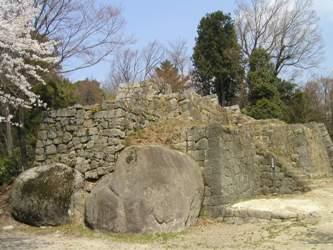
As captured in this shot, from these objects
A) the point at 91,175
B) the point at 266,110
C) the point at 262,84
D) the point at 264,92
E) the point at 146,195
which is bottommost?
the point at 146,195

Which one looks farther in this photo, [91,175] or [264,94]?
[264,94]

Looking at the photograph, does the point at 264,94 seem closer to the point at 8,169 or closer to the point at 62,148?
the point at 8,169

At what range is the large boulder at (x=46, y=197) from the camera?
9719 millimetres

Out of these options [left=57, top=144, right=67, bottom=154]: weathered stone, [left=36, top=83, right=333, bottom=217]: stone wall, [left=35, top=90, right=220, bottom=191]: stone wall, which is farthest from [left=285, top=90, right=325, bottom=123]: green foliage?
[left=57, top=144, right=67, bottom=154]: weathered stone

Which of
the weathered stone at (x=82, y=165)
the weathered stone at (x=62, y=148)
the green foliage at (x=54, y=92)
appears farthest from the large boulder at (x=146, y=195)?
the green foliage at (x=54, y=92)

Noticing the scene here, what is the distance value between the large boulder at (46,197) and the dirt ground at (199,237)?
24 cm

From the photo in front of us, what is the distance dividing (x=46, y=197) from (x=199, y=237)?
11.0 ft

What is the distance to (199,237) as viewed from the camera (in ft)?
28.7

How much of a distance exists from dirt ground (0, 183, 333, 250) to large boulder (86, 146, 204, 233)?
10.2 inches

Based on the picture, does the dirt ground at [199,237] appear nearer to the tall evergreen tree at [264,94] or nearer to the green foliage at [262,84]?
the tall evergreen tree at [264,94]

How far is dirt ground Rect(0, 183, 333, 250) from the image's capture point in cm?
781

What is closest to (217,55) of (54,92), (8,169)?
(54,92)

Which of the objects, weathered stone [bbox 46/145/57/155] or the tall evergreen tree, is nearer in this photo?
weathered stone [bbox 46/145/57/155]

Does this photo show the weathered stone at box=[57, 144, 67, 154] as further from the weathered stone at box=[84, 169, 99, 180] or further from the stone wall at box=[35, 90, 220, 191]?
the weathered stone at box=[84, 169, 99, 180]
